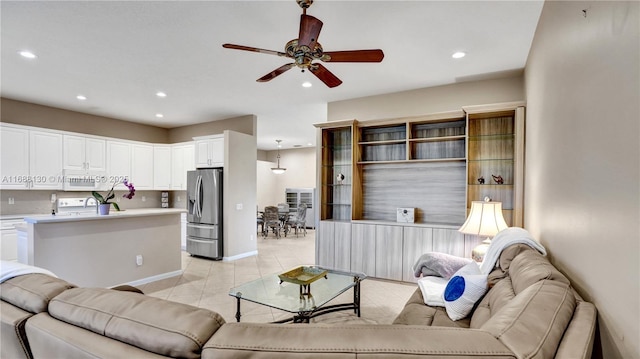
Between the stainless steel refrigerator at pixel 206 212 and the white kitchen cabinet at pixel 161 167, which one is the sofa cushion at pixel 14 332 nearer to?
the stainless steel refrigerator at pixel 206 212

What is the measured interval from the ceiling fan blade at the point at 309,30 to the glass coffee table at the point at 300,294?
1.97 meters

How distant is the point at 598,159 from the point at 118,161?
7251mm

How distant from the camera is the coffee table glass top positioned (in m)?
2.54

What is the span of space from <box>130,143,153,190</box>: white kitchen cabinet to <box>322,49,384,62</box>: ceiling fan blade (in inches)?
225

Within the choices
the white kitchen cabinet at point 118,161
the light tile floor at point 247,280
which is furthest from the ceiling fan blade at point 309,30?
the white kitchen cabinet at point 118,161

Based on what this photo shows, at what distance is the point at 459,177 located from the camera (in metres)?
4.46

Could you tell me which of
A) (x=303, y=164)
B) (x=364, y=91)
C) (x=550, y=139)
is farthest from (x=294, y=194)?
(x=550, y=139)

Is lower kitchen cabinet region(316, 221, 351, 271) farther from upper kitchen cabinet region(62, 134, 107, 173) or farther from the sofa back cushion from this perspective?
upper kitchen cabinet region(62, 134, 107, 173)

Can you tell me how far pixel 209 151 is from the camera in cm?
621

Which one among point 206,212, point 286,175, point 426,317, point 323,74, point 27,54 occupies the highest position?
point 27,54

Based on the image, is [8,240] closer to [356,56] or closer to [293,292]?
[293,292]

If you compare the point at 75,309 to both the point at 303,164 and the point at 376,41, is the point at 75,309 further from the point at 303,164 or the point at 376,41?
the point at 303,164

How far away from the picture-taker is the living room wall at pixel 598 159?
1060 millimetres

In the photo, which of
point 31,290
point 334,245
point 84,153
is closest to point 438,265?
point 334,245
